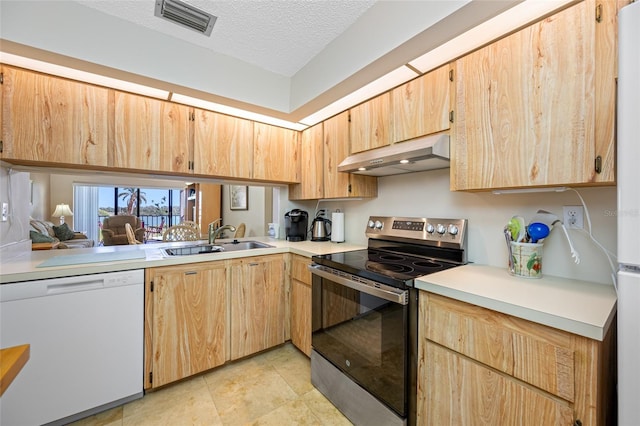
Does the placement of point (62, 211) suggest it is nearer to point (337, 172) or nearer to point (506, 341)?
point (337, 172)

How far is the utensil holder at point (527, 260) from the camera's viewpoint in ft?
4.13

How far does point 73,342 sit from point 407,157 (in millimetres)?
2163

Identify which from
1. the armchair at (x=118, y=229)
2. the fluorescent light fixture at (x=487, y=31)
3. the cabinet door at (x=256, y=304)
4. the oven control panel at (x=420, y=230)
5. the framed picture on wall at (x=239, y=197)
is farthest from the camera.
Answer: the armchair at (x=118, y=229)

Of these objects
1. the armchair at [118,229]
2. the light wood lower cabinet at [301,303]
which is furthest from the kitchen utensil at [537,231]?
the armchair at [118,229]

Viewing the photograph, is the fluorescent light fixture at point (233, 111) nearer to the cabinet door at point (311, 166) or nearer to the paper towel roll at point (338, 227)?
the cabinet door at point (311, 166)

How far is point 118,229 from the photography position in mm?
6383

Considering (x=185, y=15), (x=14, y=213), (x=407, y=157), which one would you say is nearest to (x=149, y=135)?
(x=185, y=15)

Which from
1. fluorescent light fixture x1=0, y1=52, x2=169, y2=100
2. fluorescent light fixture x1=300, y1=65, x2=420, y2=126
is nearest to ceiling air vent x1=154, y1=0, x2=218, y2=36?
fluorescent light fixture x1=0, y1=52, x2=169, y2=100

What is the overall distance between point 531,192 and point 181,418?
2.36 metres

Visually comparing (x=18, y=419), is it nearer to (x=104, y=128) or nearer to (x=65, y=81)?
(x=104, y=128)

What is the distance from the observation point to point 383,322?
1349 mm

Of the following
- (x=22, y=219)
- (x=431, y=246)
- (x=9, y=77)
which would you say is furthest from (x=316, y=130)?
(x=22, y=219)

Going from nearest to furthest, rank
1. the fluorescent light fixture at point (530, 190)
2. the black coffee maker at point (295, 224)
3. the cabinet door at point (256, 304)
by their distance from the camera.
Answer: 1. the fluorescent light fixture at point (530, 190)
2. the cabinet door at point (256, 304)
3. the black coffee maker at point (295, 224)

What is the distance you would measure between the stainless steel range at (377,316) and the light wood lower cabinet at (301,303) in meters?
0.21
